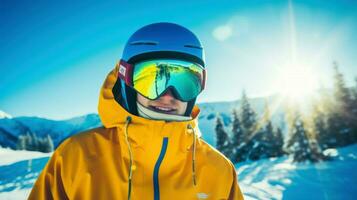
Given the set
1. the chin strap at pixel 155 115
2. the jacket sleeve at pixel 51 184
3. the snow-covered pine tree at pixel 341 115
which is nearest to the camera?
the jacket sleeve at pixel 51 184

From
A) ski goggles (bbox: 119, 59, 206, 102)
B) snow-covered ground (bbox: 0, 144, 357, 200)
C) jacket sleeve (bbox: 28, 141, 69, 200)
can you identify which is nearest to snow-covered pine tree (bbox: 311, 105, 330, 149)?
snow-covered ground (bbox: 0, 144, 357, 200)

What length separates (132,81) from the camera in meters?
2.69

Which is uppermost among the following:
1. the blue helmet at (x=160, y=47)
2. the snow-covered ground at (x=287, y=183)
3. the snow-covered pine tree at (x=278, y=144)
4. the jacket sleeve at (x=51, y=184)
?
the blue helmet at (x=160, y=47)

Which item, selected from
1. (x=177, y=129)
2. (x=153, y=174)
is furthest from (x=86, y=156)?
(x=177, y=129)

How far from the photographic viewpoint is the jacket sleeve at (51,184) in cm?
193

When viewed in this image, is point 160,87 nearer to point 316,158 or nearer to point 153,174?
point 153,174

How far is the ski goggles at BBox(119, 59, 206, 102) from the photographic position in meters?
2.66

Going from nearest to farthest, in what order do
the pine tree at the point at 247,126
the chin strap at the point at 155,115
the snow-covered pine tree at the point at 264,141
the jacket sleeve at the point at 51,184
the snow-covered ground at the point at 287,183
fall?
the jacket sleeve at the point at 51,184, the chin strap at the point at 155,115, the snow-covered ground at the point at 287,183, the snow-covered pine tree at the point at 264,141, the pine tree at the point at 247,126

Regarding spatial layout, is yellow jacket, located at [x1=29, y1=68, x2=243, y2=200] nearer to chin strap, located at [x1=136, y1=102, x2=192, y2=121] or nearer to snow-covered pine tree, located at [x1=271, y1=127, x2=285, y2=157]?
chin strap, located at [x1=136, y1=102, x2=192, y2=121]

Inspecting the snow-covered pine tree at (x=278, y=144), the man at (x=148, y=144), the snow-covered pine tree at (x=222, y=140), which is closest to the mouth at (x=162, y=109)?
the man at (x=148, y=144)

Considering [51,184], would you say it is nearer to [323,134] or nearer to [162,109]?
[162,109]

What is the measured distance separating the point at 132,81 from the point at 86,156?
968 mm

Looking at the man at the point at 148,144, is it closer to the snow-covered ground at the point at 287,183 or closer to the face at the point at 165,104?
the face at the point at 165,104

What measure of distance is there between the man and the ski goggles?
0.4 inches
